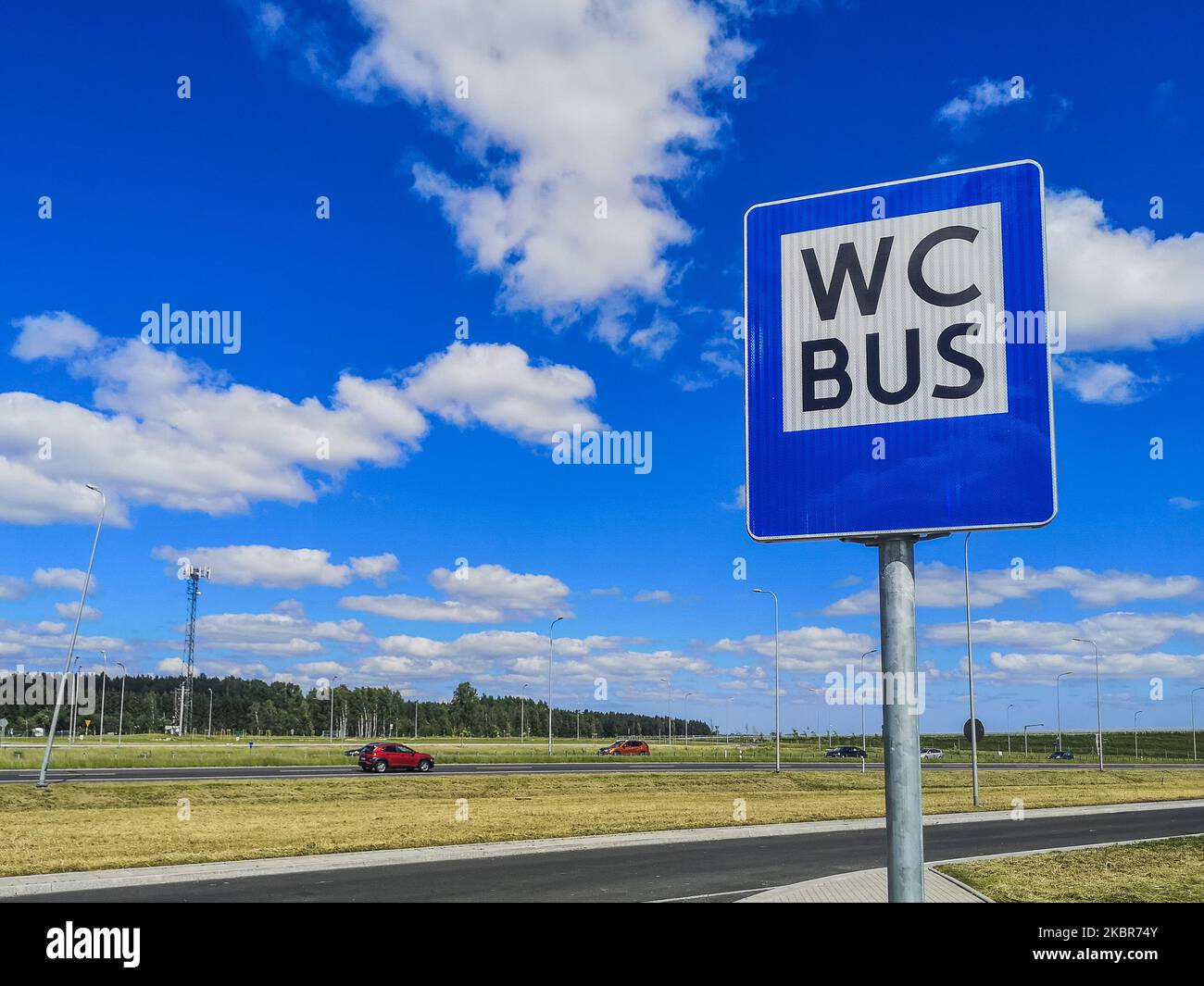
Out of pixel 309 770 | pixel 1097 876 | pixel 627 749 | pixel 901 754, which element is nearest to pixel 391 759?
pixel 309 770

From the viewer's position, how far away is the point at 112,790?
32.3m

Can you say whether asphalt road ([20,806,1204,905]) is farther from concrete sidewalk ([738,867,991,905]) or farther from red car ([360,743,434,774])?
red car ([360,743,434,774])

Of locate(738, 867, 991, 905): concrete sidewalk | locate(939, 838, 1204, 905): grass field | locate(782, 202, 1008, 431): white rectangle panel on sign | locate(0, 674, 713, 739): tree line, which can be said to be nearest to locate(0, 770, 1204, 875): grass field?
locate(738, 867, 991, 905): concrete sidewalk

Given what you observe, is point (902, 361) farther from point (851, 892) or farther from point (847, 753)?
point (847, 753)

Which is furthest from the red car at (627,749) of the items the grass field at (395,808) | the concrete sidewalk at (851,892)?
the concrete sidewalk at (851,892)

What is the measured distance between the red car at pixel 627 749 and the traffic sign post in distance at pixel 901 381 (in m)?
69.5

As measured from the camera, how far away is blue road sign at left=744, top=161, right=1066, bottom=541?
2848mm

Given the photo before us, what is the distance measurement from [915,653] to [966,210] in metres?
1.36

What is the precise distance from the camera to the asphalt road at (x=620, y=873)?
50.3 feet

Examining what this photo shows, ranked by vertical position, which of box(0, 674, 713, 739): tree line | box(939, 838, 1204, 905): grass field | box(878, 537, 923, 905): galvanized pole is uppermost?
box(878, 537, 923, 905): galvanized pole

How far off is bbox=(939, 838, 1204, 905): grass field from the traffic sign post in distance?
1293cm

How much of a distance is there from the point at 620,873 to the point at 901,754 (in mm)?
16659

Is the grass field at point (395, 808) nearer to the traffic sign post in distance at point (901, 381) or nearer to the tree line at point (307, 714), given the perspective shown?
the traffic sign post in distance at point (901, 381)

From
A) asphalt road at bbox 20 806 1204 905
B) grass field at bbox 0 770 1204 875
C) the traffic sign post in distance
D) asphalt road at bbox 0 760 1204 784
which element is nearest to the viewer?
the traffic sign post in distance
